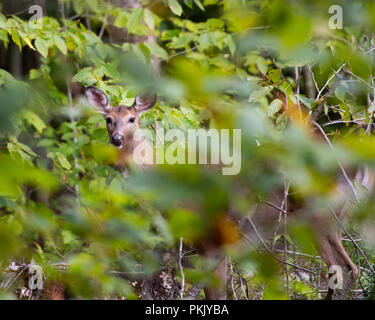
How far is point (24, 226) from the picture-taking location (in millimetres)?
756

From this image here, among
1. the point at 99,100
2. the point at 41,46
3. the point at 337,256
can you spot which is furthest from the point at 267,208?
the point at 41,46

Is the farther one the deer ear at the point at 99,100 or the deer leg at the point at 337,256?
the deer ear at the point at 99,100

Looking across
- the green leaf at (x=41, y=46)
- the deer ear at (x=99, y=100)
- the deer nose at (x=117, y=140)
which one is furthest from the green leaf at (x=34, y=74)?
the green leaf at (x=41, y=46)

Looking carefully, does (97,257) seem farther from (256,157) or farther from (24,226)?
(256,157)

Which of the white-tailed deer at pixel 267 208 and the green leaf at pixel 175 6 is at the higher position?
the green leaf at pixel 175 6

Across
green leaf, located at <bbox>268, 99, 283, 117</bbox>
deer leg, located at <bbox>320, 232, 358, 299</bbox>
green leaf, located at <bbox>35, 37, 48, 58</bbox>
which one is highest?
green leaf, located at <bbox>35, 37, 48, 58</bbox>

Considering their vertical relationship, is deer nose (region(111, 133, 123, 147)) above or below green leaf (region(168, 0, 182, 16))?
below

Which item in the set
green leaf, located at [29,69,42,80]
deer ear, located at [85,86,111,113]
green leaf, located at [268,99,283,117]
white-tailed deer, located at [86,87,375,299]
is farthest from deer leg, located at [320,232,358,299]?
green leaf, located at [29,69,42,80]

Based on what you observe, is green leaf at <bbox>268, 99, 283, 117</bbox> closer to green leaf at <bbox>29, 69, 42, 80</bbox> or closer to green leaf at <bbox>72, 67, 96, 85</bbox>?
green leaf at <bbox>72, 67, 96, 85</bbox>

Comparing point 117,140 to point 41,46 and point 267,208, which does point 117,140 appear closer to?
point 41,46

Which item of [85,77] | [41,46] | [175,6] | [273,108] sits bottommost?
[273,108]

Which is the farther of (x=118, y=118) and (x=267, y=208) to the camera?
(x=118, y=118)

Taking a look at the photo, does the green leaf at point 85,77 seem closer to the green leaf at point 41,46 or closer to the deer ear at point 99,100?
the green leaf at point 41,46
